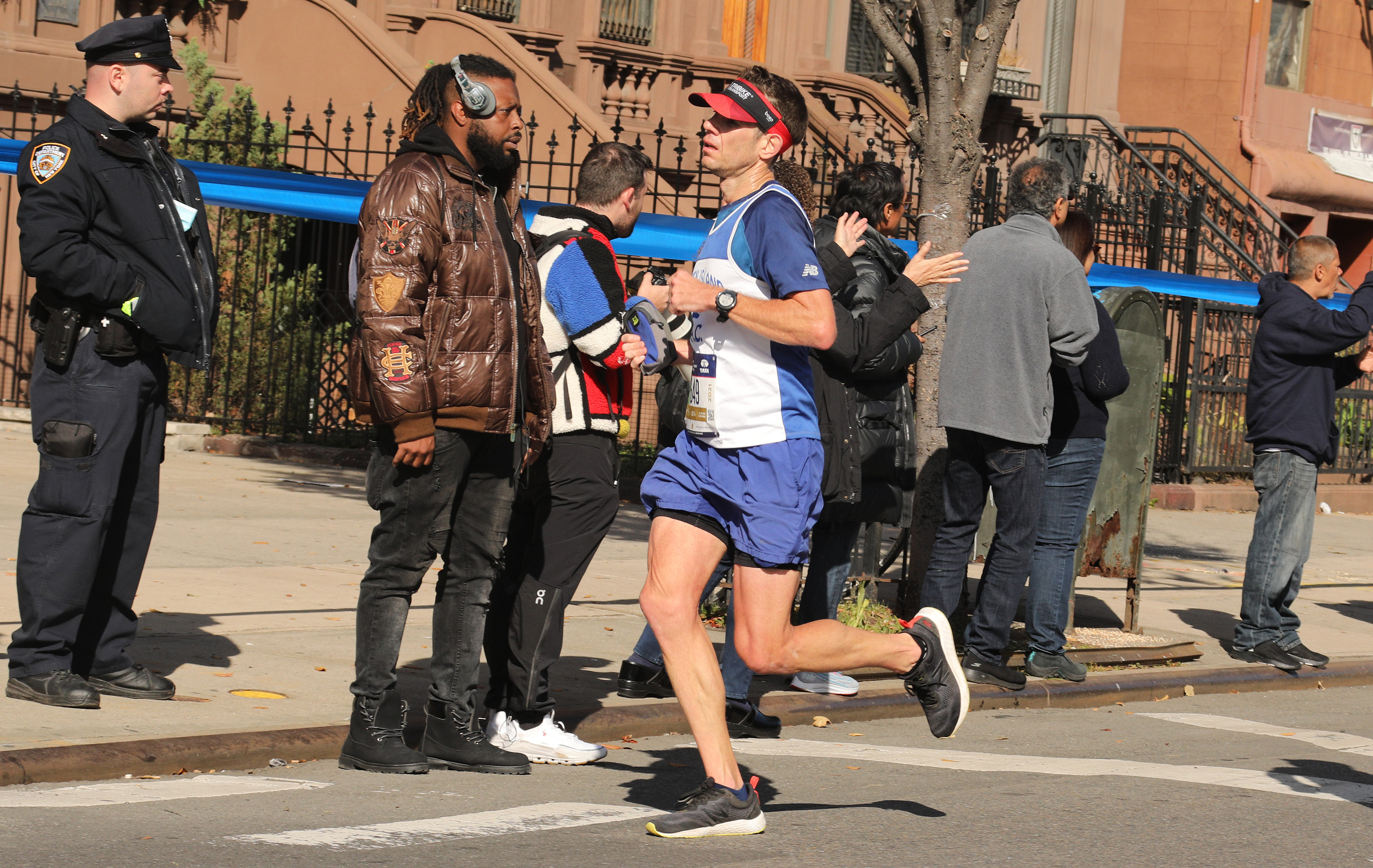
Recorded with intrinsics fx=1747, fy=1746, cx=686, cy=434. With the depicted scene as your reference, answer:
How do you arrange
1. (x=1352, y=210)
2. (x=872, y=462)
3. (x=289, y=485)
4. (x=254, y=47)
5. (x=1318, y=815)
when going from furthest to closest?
(x=1352, y=210) → (x=254, y=47) → (x=289, y=485) → (x=872, y=462) → (x=1318, y=815)

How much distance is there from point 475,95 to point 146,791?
228cm

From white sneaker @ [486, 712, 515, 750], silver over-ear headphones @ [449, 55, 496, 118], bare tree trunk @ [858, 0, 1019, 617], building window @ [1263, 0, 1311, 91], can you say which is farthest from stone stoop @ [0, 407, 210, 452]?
building window @ [1263, 0, 1311, 91]

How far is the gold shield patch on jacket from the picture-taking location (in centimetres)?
512

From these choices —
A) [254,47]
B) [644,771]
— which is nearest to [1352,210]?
[254,47]

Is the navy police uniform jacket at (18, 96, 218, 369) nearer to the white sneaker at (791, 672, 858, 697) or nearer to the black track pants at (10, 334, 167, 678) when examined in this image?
the black track pants at (10, 334, 167, 678)

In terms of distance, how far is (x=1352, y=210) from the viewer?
28.5m

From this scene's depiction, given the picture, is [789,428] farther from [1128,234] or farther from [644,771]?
[1128,234]

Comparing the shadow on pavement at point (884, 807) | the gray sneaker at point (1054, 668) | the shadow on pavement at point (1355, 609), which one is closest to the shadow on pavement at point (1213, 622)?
the shadow on pavement at point (1355, 609)

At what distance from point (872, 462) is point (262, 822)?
320 centimetres

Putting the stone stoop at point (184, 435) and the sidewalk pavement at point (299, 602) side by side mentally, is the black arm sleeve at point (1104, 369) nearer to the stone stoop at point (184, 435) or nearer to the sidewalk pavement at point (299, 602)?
the sidewalk pavement at point (299, 602)

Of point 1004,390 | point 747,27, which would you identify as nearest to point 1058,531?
point 1004,390

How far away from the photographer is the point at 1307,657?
8766 millimetres

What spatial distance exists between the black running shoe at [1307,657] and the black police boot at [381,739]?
16.6 feet

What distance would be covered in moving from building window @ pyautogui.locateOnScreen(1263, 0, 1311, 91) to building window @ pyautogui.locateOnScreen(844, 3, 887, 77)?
677cm
